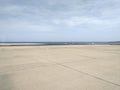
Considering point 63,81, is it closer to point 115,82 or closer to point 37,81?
point 37,81

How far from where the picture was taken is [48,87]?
2.44 meters

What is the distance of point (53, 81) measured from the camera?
2.79m

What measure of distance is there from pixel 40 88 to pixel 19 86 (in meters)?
0.48

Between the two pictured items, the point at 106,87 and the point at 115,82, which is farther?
the point at 115,82

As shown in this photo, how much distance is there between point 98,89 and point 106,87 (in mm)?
229

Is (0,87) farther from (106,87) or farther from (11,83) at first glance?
(106,87)

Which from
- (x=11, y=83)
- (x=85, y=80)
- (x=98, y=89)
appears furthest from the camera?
(x=85, y=80)

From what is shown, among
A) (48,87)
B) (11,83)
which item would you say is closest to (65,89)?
(48,87)

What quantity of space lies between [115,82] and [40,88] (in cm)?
177

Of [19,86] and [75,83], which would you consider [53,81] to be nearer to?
[75,83]

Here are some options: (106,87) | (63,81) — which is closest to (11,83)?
(63,81)

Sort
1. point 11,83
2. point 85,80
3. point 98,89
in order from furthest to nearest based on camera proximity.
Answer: point 85,80 < point 11,83 < point 98,89

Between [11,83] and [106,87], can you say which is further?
[11,83]

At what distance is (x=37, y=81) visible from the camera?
277cm
